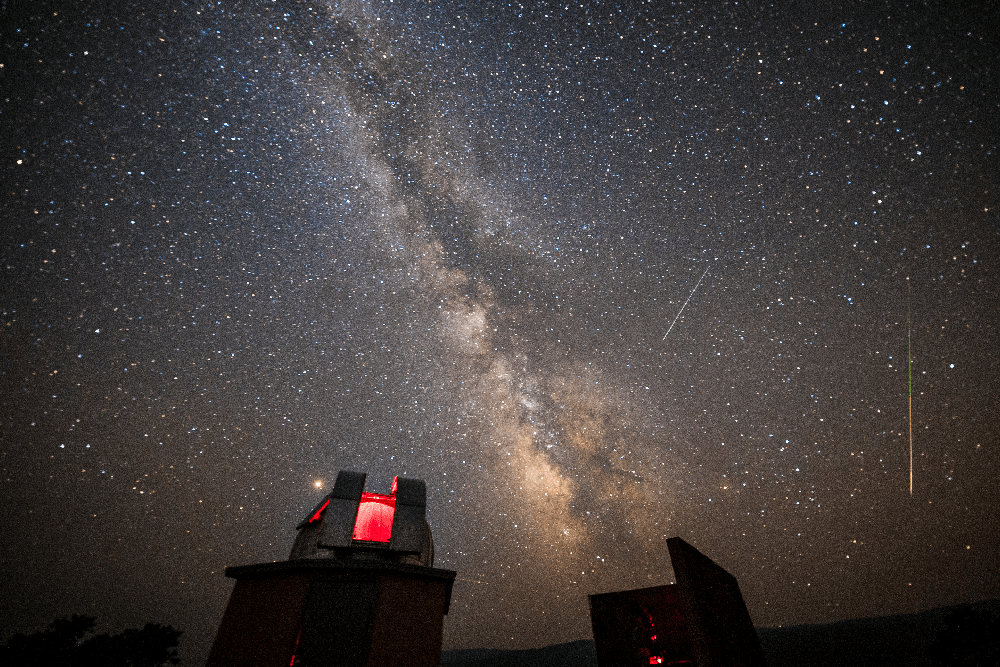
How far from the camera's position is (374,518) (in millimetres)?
12156

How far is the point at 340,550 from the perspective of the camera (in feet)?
37.0

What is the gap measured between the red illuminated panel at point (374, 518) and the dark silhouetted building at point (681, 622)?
7597mm

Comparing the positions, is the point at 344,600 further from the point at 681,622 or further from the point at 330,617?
the point at 681,622

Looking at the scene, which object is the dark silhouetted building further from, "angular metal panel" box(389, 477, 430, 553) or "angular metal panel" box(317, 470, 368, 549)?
"angular metal panel" box(317, 470, 368, 549)

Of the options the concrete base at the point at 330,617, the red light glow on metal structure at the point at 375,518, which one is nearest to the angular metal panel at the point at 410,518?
the red light glow on metal structure at the point at 375,518

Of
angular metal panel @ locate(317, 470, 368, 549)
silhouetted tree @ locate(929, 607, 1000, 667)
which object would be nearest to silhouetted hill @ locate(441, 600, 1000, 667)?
silhouetted tree @ locate(929, 607, 1000, 667)

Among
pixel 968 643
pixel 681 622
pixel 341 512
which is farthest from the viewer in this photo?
pixel 968 643

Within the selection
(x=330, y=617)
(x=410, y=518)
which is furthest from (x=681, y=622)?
(x=330, y=617)

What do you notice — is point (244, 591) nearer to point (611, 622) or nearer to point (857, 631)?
point (611, 622)

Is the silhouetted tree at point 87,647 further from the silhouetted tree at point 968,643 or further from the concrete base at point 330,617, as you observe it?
the silhouetted tree at point 968,643

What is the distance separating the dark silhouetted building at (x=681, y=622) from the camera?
384 inches

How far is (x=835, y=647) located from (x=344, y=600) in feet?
428

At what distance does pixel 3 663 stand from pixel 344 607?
67.0ft

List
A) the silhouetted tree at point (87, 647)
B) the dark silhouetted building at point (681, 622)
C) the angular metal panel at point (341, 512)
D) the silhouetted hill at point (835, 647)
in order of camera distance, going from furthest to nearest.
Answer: the silhouetted hill at point (835, 647) < the silhouetted tree at point (87, 647) < the angular metal panel at point (341, 512) < the dark silhouetted building at point (681, 622)
